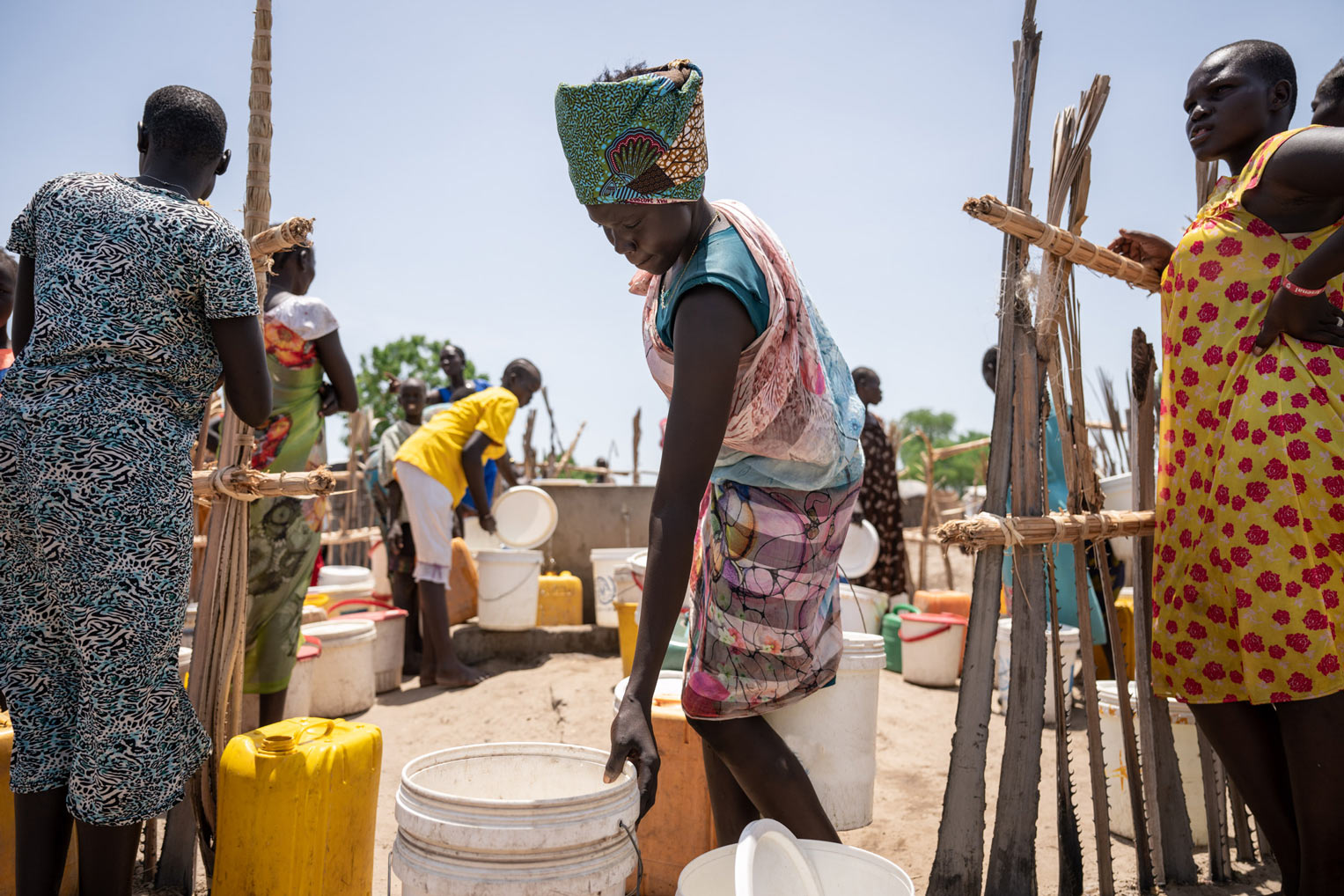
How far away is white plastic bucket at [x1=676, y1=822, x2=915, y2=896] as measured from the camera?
4.47 feet

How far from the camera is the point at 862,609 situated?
4543mm

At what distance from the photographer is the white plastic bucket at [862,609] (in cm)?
451

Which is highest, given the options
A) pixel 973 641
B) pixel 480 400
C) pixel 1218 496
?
pixel 480 400

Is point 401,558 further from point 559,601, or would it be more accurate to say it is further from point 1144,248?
point 1144,248

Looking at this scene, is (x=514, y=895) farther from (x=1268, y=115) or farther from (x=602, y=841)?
(x=1268, y=115)

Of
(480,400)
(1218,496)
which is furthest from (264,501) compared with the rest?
(1218,496)

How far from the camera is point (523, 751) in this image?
6.55 feet

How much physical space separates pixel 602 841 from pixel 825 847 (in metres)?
0.38

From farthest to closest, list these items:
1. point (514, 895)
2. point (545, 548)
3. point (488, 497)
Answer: point (545, 548), point (488, 497), point (514, 895)

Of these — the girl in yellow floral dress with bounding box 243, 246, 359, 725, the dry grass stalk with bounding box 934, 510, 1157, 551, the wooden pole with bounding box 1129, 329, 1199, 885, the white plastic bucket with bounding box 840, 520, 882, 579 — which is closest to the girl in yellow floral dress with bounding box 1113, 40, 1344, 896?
the dry grass stalk with bounding box 934, 510, 1157, 551

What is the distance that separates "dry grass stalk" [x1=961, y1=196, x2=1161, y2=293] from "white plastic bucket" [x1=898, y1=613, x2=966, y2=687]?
3.37m

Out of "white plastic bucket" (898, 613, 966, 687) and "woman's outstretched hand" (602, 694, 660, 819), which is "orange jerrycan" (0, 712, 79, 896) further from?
"white plastic bucket" (898, 613, 966, 687)

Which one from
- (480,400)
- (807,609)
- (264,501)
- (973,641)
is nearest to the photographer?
(807,609)

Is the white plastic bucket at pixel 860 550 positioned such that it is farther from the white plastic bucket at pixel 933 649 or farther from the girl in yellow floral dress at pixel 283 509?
the girl in yellow floral dress at pixel 283 509
